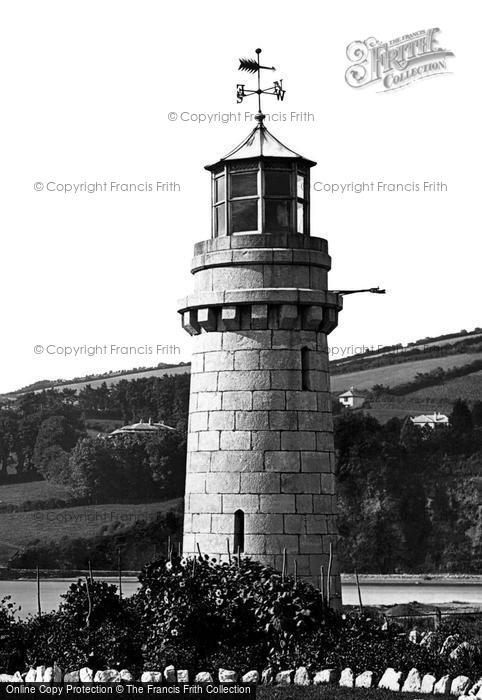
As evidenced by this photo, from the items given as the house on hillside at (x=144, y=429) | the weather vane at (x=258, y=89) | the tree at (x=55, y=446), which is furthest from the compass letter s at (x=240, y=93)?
the tree at (x=55, y=446)

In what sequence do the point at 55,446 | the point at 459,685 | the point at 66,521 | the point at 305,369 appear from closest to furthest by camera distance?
the point at 459,685 < the point at 305,369 < the point at 66,521 < the point at 55,446

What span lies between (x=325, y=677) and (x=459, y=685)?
2229 millimetres

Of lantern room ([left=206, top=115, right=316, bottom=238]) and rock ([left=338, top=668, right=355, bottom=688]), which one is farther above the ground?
lantern room ([left=206, top=115, right=316, bottom=238])

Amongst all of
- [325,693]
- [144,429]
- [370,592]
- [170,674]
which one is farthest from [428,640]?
[144,429]

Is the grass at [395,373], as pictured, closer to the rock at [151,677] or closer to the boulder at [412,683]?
the rock at [151,677]

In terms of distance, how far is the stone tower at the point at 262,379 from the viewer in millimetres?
25578

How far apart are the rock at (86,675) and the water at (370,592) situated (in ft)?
118

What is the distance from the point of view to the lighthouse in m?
25.6

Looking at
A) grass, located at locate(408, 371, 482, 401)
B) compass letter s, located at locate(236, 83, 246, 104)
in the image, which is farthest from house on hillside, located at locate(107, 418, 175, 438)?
compass letter s, located at locate(236, 83, 246, 104)

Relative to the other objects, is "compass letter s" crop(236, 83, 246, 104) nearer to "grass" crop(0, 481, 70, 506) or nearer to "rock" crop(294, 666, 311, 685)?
"rock" crop(294, 666, 311, 685)

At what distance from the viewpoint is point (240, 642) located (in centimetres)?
2372

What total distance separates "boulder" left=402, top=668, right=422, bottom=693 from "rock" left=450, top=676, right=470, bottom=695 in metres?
0.53

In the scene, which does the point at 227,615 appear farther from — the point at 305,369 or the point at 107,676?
the point at 305,369

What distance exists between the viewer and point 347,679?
2125 cm
